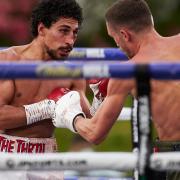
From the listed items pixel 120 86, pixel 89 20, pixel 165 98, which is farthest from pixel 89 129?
pixel 89 20

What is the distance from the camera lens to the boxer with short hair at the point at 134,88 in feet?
14.1

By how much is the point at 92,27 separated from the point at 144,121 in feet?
52.9

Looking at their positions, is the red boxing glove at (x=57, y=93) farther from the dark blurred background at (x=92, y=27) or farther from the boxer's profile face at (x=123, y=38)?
the dark blurred background at (x=92, y=27)

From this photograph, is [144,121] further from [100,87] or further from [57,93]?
[100,87]

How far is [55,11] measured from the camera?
520 cm

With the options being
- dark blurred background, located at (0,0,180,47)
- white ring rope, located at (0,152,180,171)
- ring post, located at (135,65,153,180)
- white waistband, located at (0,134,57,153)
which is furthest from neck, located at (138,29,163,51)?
dark blurred background, located at (0,0,180,47)

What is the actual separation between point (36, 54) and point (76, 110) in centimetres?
77

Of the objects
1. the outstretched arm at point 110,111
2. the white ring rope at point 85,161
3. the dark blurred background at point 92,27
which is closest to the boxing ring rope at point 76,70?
the white ring rope at point 85,161

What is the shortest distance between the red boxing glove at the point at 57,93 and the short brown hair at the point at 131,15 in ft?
1.52

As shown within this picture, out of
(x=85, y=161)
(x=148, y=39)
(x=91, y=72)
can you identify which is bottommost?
(x=85, y=161)

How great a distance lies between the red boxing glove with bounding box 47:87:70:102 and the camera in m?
4.74

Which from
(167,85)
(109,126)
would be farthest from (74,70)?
(167,85)

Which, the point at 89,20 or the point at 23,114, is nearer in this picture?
the point at 23,114

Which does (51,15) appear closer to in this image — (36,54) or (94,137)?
(36,54)
